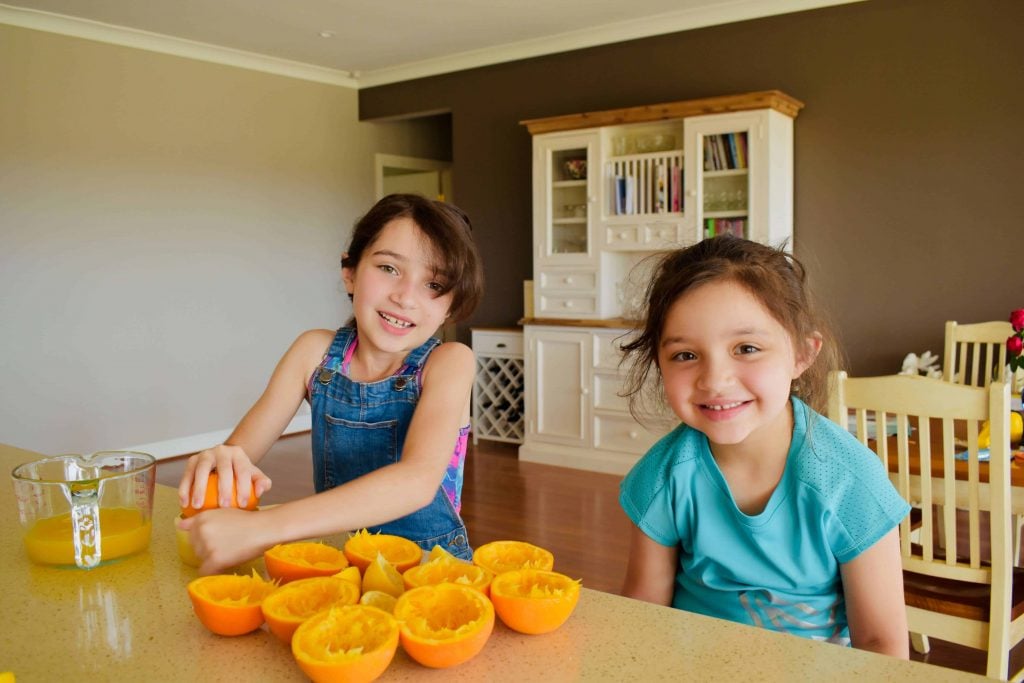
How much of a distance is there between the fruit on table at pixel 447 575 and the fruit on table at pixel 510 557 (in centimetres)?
2

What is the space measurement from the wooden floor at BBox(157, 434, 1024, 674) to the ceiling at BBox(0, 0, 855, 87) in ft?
8.33

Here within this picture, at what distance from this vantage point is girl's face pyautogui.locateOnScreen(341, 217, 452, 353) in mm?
1296

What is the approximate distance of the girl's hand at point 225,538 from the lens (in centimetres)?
88

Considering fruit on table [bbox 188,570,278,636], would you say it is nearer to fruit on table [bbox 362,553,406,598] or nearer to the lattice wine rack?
fruit on table [bbox 362,553,406,598]

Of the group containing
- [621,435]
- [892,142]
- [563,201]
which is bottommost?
[621,435]

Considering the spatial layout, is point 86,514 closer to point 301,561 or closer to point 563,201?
point 301,561

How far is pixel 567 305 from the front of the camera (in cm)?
488

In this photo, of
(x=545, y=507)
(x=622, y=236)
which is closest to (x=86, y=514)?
(x=545, y=507)

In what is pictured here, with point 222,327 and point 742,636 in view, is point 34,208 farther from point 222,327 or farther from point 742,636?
point 742,636

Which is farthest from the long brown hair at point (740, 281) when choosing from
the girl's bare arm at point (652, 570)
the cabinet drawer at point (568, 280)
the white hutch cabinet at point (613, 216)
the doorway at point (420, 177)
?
the doorway at point (420, 177)

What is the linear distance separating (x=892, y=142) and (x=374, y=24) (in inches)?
114

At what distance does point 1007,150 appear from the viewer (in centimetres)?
385

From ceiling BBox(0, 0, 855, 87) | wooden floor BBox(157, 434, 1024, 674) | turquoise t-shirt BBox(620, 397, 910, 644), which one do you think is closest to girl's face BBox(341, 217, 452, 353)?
turquoise t-shirt BBox(620, 397, 910, 644)

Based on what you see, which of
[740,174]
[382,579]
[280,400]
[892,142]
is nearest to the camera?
[382,579]
